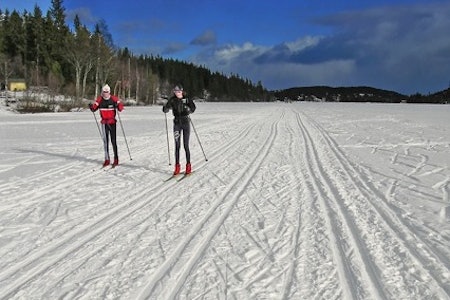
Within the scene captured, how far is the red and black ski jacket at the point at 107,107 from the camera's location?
38.8 ft

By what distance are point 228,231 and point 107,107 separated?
692cm

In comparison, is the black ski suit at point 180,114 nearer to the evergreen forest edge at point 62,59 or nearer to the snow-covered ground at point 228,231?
the snow-covered ground at point 228,231

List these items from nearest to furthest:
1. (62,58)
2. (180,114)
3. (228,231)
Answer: (228,231), (180,114), (62,58)

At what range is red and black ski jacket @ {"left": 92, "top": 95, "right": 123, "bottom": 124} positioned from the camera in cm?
1181

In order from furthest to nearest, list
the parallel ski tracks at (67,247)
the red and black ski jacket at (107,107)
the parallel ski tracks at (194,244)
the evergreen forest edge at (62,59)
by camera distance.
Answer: the evergreen forest edge at (62,59), the red and black ski jacket at (107,107), the parallel ski tracks at (67,247), the parallel ski tracks at (194,244)

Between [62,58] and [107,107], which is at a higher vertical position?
[62,58]

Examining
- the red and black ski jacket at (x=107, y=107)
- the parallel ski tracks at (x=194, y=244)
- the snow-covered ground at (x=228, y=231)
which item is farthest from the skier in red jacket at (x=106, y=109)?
the parallel ski tracks at (x=194, y=244)

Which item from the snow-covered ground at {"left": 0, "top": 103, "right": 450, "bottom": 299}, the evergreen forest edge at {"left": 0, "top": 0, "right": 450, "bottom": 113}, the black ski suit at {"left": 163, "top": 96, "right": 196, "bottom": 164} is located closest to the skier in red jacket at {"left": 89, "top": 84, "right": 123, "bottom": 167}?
the snow-covered ground at {"left": 0, "top": 103, "right": 450, "bottom": 299}

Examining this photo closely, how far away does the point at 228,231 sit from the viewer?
6.18 m

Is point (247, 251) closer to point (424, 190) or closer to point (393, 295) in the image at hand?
point (393, 295)

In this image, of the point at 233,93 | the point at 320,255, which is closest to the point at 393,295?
the point at 320,255

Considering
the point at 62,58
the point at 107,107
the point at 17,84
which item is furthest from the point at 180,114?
the point at 62,58

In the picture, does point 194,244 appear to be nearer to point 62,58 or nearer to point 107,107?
point 107,107

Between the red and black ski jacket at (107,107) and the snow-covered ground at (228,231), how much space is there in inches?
53.2
